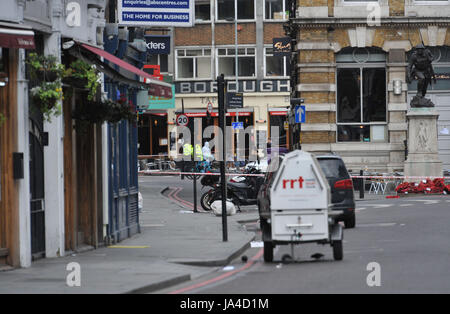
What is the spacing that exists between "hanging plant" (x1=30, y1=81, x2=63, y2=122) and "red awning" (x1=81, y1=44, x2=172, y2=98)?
2020mm

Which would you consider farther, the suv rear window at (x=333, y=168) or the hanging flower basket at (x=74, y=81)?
the suv rear window at (x=333, y=168)

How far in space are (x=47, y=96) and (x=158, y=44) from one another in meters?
9.21

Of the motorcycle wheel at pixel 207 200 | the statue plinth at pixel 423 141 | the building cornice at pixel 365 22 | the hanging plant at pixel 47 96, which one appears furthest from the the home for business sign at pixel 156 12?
the building cornice at pixel 365 22

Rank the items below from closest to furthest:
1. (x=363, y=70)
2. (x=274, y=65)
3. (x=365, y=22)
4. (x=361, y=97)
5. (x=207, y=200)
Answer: (x=207, y=200)
(x=365, y=22)
(x=363, y=70)
(x=361, y=97)
(x=274, y=65)

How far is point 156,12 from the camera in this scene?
2009cm

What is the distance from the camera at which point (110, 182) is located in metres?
19.6

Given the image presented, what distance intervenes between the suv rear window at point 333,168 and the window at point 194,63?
1691 inches

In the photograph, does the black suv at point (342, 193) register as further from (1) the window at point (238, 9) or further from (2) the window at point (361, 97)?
(1) the window at point (238, 9)

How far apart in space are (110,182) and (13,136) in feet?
15.9

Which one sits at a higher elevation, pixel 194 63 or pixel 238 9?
pixel 238 9

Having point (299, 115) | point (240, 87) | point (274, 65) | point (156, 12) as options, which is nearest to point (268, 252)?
point (156, 12)

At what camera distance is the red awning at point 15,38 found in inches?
535

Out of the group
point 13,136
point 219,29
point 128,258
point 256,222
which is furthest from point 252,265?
point 219,29

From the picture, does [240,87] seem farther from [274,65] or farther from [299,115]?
[299,115]
